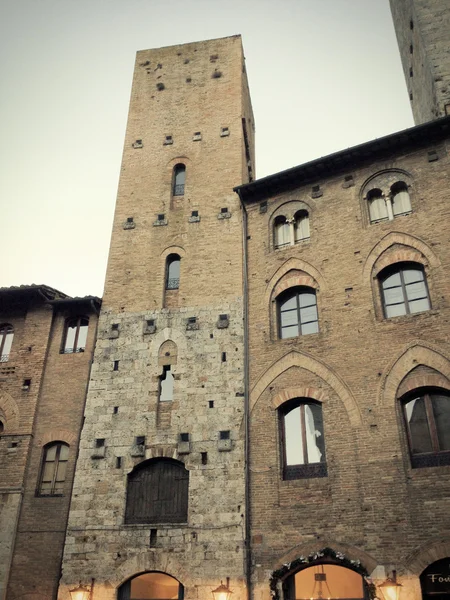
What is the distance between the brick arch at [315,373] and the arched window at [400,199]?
4714 millimetres

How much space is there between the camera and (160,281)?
55.8ft

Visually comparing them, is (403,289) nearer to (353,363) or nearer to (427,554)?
(353,363)

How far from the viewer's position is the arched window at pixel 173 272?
17047 mm

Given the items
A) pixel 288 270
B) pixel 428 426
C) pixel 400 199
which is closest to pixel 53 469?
pixel 288 270

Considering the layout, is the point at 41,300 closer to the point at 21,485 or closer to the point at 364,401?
the point at 21,485

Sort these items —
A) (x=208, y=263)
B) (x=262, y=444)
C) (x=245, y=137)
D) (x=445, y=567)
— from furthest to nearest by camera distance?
(x=245, y=137) < (x=208, y=263) < (x=262, y=444) < (x=445, y=567)

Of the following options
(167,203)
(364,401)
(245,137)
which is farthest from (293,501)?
(245,137)

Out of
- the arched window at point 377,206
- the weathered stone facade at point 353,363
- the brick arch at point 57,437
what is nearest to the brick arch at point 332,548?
the weathered stone facade at point 353,363

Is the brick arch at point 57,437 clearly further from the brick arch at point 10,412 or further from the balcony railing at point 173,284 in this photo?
the balcony railing at point 173,284

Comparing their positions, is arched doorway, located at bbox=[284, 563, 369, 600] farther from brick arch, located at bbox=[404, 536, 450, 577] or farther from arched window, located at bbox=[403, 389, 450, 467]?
arched window, located at bbox=[403, 389, 450, 467]

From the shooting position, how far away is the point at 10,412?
16.8 metres

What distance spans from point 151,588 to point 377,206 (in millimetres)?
11597

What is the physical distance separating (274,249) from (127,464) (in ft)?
24.4

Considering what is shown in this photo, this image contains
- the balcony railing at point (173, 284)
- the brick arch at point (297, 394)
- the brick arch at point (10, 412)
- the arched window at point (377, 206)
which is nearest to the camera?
Result: the brick arch at point (297, 394)
